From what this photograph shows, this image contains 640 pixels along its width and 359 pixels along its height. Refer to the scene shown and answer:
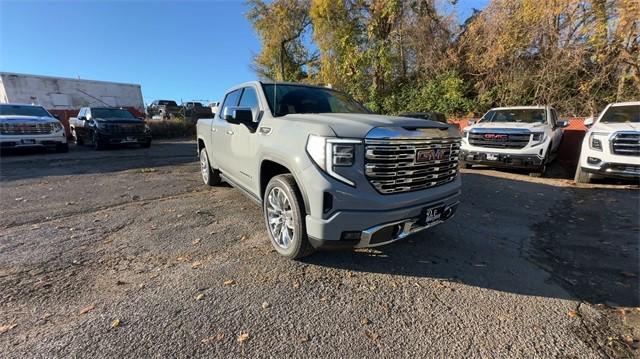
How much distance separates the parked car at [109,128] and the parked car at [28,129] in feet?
3.92

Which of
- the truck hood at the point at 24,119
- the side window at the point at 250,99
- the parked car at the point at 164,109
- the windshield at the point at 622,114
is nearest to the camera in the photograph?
the side window at the point at 250,99

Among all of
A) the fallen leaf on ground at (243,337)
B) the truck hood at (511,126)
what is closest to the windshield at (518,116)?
the truck hood at (511,126)

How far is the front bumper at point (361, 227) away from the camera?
2576 millimetres

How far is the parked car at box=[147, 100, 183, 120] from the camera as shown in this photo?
2587 cm

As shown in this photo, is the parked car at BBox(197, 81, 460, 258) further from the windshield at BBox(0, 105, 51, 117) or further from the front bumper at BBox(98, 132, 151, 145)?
the windshield at BBox(0, 105, 51, 117)

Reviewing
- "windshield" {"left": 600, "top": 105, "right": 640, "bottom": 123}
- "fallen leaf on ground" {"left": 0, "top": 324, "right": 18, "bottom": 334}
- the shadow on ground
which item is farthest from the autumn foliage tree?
"fallen leaf on ground" {"left": 0, "top": 324, "right": 18, "bottom": 334}

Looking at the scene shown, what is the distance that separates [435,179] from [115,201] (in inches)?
202

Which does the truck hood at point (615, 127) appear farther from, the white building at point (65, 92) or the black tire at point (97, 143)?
the white building at point (65, 92)

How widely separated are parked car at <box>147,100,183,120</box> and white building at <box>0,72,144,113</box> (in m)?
3.49

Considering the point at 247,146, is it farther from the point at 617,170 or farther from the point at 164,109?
the point at 164,109

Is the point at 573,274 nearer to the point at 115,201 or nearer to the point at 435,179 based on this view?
the point at 435,179

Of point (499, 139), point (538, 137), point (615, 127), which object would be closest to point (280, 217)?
point (499, 139)

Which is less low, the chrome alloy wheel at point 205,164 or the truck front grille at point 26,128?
the truck front grille at point 26,128

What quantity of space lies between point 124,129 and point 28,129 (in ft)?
9.55
